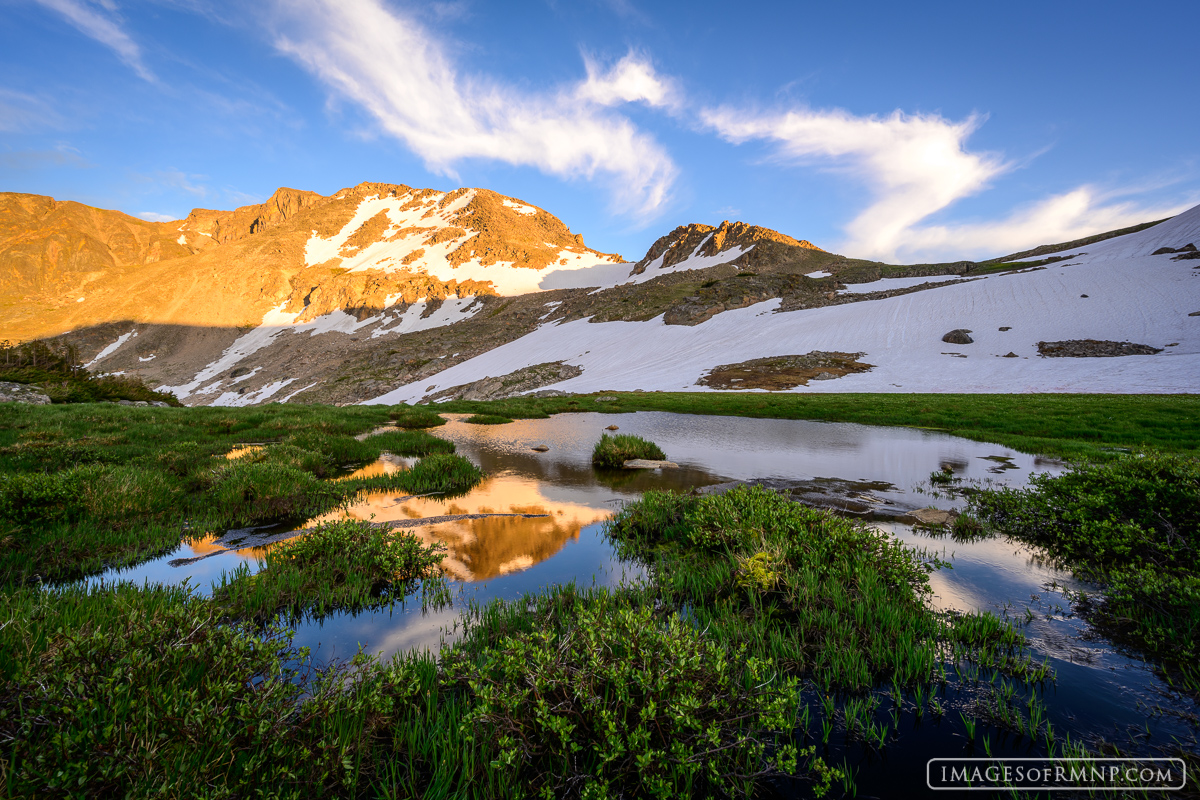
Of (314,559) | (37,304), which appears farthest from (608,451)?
(37,304)

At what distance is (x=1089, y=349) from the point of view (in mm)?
45562

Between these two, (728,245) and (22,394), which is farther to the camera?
(728,245)

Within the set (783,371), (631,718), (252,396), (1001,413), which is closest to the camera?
(631,718)

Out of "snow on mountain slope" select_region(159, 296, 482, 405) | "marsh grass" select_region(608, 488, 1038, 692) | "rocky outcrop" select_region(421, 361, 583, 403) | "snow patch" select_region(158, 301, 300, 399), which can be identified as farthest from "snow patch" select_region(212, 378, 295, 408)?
"marsh grass" select_region(608, 488, 1038, 692)

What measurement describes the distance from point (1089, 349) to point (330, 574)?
6751cm

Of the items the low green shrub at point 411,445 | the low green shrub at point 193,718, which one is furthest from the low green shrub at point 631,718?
the low green shrub at point 411,445

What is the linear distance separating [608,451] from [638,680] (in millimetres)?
11771

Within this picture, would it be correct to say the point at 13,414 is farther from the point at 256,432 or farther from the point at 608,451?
the point at 608,451

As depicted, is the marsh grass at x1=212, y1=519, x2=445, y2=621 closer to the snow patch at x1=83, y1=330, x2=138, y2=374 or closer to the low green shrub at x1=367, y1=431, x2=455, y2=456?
the low green shrub at x1=367, y1=431, x2=455, y2=456

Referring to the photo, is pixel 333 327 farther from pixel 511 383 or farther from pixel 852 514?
pixel 852 514

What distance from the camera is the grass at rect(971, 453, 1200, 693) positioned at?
178 inches

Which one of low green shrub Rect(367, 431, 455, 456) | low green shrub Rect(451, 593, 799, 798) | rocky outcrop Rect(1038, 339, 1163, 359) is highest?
rocky outcrop Rect(1038, 339, 1163, 359)

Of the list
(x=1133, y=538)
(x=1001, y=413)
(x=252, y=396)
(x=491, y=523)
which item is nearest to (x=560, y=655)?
(x=491, y=523)

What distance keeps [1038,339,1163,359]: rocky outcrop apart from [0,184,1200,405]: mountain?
307 millimetres
